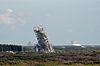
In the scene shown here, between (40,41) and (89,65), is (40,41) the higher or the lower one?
the higher one

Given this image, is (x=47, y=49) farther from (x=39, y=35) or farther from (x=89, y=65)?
(x=89, y=65)

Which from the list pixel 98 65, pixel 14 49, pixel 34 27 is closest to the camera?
pixel 98 65

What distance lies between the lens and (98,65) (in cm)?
8381

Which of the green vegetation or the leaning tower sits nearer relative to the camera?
the green vegetation

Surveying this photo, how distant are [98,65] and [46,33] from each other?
7639 cm

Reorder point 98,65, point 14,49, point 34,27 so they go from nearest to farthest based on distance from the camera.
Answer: point 98,65 → point 34,27 → point 14,49

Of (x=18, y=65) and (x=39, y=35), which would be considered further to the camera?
(x=39, y=35)

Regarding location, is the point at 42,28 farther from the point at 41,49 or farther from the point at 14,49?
the point at 14,49

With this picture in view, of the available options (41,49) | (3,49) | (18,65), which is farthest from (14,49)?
Answer: (18,65)

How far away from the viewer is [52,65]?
84688 mm

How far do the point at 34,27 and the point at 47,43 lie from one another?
348 inches

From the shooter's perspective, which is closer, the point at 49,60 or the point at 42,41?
the point at 49,60

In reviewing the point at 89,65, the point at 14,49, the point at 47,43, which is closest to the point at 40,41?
the point at 47,43

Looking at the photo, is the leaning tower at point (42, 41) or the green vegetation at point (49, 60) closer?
the green vegetation at point (49, 60)
